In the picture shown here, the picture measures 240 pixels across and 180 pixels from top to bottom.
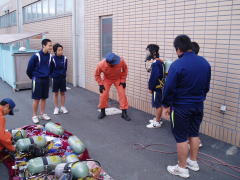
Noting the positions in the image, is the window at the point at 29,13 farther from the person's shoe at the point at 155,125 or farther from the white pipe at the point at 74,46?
the person's shoe at the point at 155,125

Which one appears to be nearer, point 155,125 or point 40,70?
point 155,125

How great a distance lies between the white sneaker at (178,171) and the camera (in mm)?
3787

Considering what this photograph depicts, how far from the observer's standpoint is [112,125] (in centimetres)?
604

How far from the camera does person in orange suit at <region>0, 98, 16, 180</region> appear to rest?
3766 millimetres

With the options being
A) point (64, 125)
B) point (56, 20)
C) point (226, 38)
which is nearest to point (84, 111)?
point (64, 125)

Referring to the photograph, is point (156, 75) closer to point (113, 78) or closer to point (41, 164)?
point (113, 78)

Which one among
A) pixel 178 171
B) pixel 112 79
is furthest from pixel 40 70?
pixel 178 171

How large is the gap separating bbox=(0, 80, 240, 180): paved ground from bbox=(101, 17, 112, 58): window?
1983mm

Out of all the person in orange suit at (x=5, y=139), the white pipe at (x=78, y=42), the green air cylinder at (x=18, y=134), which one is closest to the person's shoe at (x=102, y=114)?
the green air cylinder at (x=18, y=134)

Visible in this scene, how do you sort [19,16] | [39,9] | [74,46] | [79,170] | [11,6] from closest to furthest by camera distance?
[79,170], [74,46], [39,9], [19,16], [11,6]

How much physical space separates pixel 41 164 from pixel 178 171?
6.35 ft

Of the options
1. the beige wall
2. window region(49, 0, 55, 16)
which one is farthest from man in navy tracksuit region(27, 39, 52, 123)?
the beige wall

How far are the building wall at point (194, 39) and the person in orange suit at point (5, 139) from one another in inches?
143

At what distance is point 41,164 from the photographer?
11.7ft
